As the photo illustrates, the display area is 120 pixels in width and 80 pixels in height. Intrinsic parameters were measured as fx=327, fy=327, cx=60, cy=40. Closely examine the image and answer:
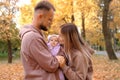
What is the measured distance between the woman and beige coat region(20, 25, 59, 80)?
0.30m

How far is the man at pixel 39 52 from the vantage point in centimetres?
326

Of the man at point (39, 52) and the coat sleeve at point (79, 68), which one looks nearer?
the man at point (39, 52)

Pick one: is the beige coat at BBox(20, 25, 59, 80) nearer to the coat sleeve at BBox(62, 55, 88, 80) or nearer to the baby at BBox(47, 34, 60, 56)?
the baby at BBox(47, 34, 60, 56)

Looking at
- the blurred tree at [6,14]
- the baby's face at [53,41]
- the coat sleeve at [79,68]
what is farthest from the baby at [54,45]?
the blurred tree at [6,14]

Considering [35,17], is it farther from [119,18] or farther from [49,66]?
[119,18]

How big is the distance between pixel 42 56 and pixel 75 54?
524mm

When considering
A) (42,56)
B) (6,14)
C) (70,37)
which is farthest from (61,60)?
(6,14)

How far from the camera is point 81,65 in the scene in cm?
362

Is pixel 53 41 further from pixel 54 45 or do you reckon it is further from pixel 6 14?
pixel 6 14

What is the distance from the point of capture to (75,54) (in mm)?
3646

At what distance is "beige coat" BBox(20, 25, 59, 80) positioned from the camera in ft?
10.7

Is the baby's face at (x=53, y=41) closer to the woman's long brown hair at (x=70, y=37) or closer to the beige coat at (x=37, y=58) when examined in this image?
the woman's long brown hair at (x=70, y=37)

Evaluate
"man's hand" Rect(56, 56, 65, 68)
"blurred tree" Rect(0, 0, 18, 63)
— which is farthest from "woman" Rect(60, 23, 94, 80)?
"blurred tree" Rect(0, 0, 18, 63)

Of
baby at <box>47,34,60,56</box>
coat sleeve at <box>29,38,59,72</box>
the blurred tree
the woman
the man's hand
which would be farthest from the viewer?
the blurred tree
